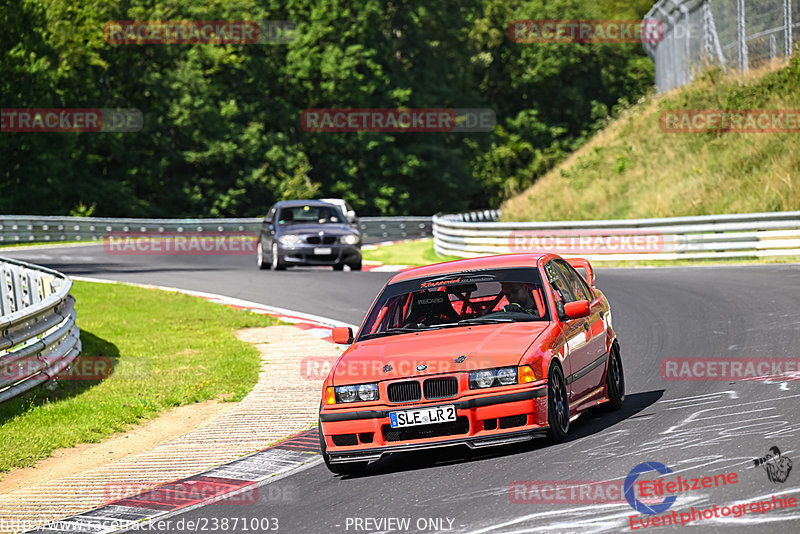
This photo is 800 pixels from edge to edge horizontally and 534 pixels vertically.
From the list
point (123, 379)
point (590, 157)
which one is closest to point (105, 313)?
point (123, 379)

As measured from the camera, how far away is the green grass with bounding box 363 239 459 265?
99.3 feet

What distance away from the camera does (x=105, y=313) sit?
64.2ft

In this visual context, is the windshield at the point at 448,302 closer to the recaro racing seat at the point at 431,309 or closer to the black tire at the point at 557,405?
the recaro racing seat at the point at 431,309

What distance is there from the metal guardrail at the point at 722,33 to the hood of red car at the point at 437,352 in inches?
878

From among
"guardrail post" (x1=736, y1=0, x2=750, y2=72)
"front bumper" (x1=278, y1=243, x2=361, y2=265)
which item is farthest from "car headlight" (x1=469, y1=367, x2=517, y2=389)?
"guardrail post" (x1=736, y1=0, x2=750, y2=72)

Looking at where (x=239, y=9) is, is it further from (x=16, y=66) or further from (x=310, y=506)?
(x=310, y=506)

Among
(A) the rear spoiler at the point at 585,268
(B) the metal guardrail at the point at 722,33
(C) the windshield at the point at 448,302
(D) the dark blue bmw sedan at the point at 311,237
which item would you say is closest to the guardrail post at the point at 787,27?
(B) the metal guardrail at the point at 722,33

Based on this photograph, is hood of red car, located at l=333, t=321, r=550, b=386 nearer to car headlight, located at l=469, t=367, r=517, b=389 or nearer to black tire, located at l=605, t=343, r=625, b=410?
car headlight, located at l=469, t=367, r=517, b=389

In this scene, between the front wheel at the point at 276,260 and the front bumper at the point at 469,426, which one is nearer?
the front bumper at the point at 469,426

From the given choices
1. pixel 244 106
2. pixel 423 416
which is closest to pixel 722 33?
pixel 423 416

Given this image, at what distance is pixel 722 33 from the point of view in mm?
32344

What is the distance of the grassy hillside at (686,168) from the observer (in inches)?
1125

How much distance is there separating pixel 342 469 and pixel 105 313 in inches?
473

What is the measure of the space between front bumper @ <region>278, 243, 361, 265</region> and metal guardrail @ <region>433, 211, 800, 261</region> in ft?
12.7
